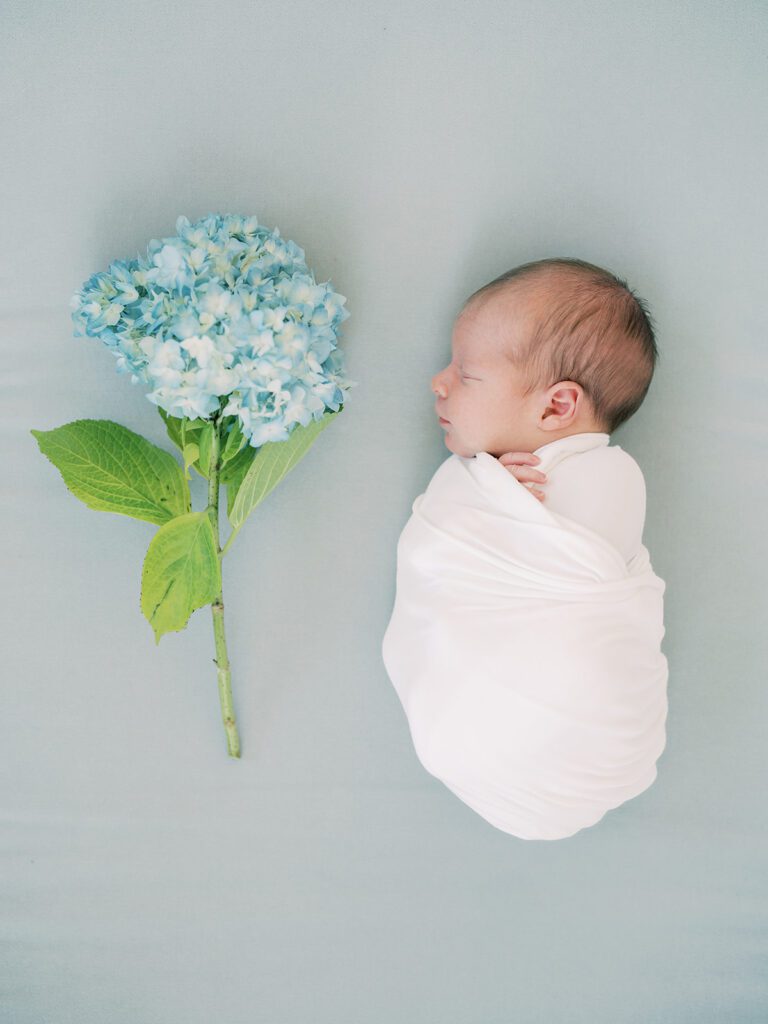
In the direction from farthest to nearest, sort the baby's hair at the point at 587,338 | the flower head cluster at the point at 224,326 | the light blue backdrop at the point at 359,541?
the light blue backdrop at the point at 359,541
the baby's hair at the point at 587,338
the flower head cluster at the point at 224,326

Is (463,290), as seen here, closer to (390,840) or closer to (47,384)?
(47,384)

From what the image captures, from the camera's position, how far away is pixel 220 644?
99cm

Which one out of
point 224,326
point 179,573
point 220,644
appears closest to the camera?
point 224,326

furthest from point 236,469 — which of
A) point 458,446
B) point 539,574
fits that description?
point 539,574

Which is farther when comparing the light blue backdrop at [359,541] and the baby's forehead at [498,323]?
the light blue backdrop at [359,541]

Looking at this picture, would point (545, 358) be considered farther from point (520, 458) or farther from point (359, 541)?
point (359, 541)

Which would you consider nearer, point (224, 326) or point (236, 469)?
point (224, 326)

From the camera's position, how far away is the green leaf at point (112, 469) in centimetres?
89

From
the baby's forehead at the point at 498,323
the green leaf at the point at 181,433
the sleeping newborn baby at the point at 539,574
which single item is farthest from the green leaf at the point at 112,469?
the baby's forehead at the point at 498,323

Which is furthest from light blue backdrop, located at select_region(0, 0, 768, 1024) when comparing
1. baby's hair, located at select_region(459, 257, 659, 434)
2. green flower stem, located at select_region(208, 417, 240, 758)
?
baby's hair, located at select_region(459, 257, 659, 434)

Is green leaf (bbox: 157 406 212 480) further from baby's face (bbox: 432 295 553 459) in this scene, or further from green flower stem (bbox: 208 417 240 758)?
baby's face (bbox: 432 295 553 459)

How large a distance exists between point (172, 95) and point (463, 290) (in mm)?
497

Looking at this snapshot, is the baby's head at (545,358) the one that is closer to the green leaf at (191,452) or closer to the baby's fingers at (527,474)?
the baby's fingers at (527,474)

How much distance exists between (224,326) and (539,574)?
470mm
